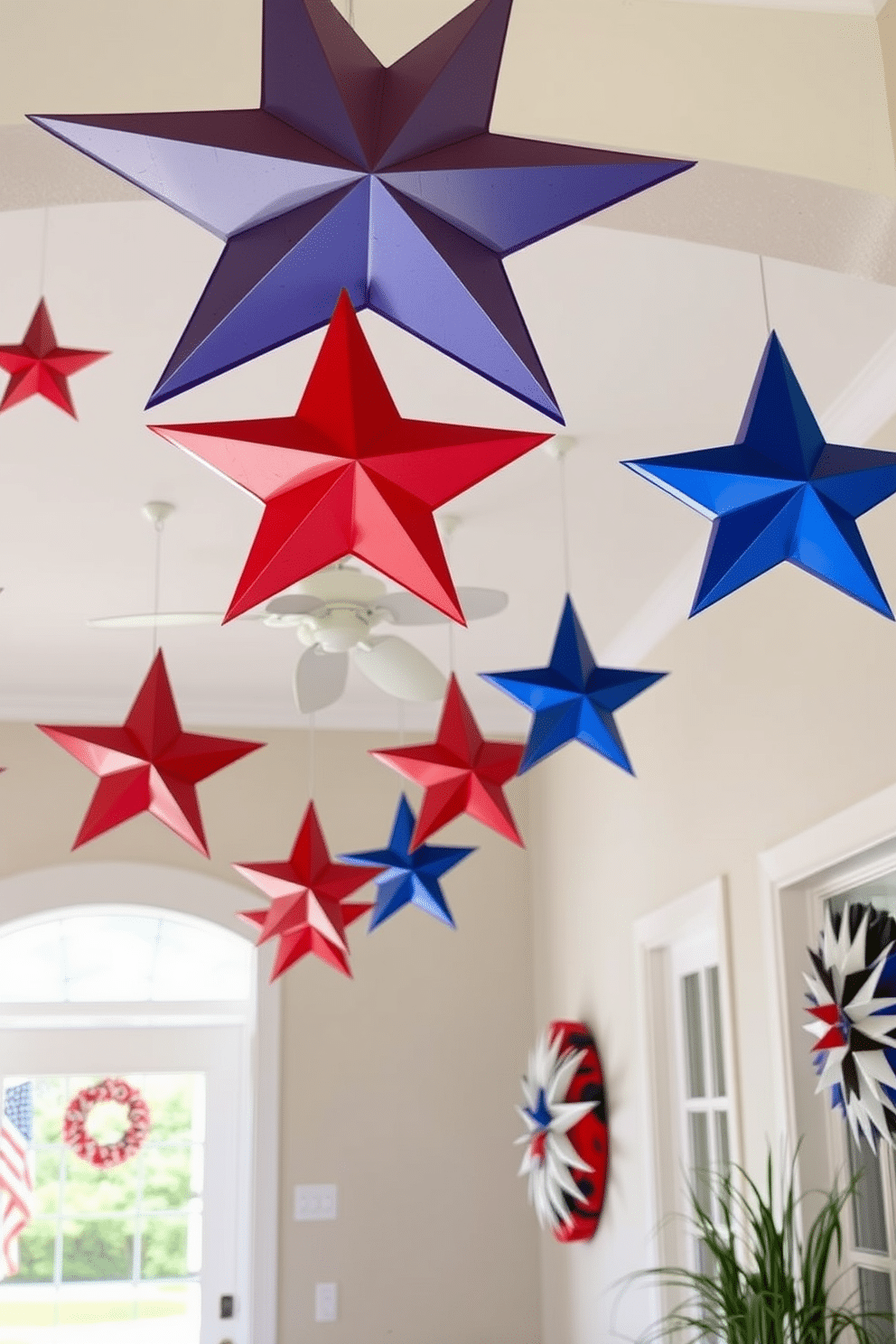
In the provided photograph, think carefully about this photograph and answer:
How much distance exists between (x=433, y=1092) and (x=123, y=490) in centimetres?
243

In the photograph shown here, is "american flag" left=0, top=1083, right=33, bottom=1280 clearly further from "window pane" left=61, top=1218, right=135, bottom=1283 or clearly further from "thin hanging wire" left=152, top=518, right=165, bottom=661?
"thin hanging wire" left=152, top=518, right=165, bottom=661

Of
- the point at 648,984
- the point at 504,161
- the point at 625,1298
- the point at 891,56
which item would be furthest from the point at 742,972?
the point at 504,161

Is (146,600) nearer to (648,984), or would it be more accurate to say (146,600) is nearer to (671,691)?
(671,691)

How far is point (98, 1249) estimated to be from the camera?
14.8 ft

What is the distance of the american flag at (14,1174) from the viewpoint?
4.46 metres

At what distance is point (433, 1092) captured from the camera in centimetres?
470

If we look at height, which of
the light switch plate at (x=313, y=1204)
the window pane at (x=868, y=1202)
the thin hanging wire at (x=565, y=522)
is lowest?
the light switch plate at (x=313, y=1204)

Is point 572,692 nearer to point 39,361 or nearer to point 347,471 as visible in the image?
point 39,361

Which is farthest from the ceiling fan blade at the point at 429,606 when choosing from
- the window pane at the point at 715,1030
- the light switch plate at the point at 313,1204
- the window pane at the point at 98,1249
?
the window pane at the point at 98,1249

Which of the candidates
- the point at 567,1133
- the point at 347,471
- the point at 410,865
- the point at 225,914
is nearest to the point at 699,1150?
the point at 567,1133

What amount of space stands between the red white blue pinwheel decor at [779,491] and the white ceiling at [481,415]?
68 centimetres

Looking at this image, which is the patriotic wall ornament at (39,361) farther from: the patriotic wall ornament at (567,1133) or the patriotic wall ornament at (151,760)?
the patriotic wall ornament at (567,1133)

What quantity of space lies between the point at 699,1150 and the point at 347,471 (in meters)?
2.80

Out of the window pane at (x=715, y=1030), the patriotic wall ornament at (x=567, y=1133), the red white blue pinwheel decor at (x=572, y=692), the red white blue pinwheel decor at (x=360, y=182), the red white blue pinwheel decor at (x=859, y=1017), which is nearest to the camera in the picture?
the red white blue pinwheel decor at (x=360, y=182)
